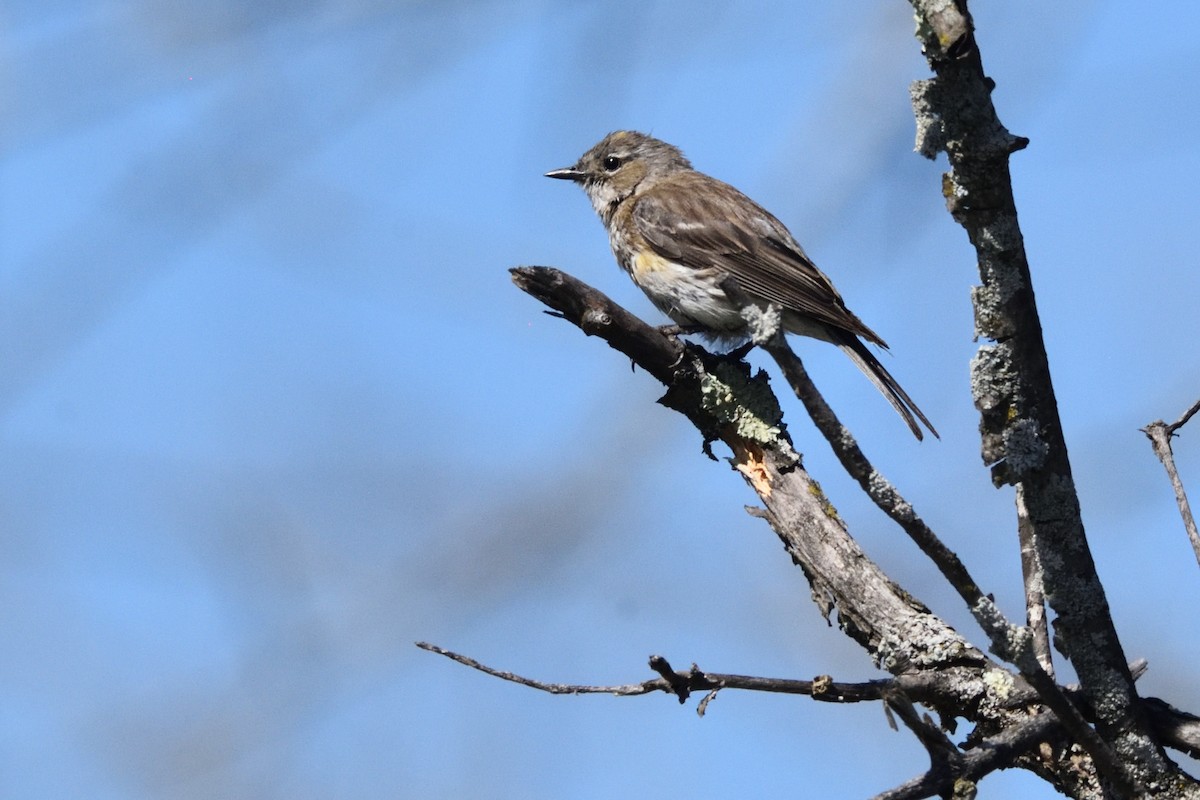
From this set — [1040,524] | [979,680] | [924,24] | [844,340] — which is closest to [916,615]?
[979,680]

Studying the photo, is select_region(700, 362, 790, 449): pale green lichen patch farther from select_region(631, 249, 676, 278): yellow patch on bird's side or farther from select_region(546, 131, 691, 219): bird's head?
select_region(546, 131, 691, 219): bird's head

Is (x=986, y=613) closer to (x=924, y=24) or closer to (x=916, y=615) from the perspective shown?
(x=916, y=615)

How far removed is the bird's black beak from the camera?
7805 mm

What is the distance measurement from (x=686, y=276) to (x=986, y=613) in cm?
387

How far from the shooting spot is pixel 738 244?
638 cm

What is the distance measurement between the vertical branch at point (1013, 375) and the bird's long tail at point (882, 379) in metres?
2.03

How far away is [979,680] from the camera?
3.06 m

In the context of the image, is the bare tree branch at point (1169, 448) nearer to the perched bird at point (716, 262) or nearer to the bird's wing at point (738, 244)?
the perched bird at point (716, 262)

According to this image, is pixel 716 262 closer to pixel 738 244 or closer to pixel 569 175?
pixel 738 244

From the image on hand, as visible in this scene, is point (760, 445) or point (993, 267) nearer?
point (993, 267)

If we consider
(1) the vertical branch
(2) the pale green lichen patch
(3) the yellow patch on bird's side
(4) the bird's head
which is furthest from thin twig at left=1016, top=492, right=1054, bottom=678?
(4) the bird's head

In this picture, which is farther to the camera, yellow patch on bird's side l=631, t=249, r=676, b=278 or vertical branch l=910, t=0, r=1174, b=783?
yellow patch on bird's side l=631, t=249, r=676, b=278

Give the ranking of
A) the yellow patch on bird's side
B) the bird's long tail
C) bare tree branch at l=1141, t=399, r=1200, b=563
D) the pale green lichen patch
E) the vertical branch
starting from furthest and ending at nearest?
1. the yellow patch on bird's side
2. the bird's long tail
3. the pale green lichen patch
4. bare tree branch at l=1141, t=399, r=1200, b=563
5. the vertical branch

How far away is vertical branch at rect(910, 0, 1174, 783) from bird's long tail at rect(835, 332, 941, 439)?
79.9 inches
